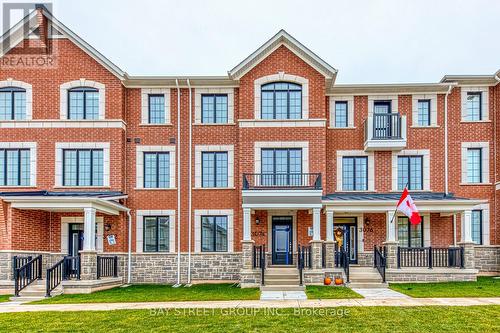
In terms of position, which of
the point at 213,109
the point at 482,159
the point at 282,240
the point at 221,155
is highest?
the point at 213,109

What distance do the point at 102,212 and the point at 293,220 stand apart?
338 inches

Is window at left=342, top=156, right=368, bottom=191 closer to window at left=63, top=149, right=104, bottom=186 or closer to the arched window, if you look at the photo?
the arched window

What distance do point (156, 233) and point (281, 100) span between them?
857 centimetres

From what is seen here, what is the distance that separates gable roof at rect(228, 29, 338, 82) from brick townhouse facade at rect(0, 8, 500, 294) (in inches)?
2.3

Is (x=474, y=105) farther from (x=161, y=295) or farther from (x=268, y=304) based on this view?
(x=161, y=295)

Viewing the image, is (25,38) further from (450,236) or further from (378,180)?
(450,236)

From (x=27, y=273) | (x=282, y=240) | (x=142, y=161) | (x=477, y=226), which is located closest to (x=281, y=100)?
(x=282, y=240)

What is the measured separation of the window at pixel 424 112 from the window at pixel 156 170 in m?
12.4

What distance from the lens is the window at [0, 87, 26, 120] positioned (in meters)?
21.7

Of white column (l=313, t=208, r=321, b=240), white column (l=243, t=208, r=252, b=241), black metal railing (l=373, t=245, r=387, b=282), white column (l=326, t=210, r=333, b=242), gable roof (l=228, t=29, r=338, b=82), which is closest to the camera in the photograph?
black metal railing (l=373, t=245, r=387, b=282)

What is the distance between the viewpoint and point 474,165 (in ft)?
74.3

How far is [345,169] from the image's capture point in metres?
22.7

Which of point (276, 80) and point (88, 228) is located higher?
point (276, 80)

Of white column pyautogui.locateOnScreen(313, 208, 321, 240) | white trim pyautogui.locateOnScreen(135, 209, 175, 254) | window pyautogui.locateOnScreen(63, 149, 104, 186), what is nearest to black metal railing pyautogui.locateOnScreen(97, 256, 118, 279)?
white trim pyautogui.locateOnScreen(135, 209, 175, 254)
